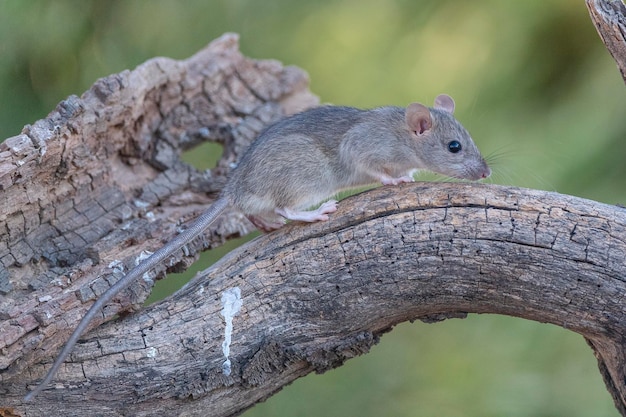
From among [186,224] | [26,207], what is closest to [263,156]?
[186,224]

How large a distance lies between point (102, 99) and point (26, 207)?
0.60 m

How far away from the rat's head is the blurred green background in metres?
1.13

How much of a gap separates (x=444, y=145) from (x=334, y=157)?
514 millimetres

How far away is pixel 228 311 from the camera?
3.10m

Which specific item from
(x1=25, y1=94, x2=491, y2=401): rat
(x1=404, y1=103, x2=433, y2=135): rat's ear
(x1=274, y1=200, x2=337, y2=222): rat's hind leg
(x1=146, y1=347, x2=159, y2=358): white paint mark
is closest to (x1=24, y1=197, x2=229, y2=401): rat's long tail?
(x1=25, y1=94, x2=491, y2=401): rat

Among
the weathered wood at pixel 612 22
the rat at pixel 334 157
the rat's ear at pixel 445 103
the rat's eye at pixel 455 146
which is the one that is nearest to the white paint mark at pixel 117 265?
the rat at pixel 334 157

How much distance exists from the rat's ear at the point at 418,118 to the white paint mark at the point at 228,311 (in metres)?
1.14

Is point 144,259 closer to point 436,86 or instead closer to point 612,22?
point 612,22

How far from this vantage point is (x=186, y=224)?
3678 mm

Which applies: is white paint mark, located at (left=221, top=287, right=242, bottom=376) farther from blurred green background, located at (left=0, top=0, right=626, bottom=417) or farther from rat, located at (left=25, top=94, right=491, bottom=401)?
blurred green background, located at (left=0, top=0, right=626, bottom=417)

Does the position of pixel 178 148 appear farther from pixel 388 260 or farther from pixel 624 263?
pixel 624 263

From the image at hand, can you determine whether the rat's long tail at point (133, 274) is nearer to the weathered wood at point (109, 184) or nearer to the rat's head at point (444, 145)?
the weathered wood at point (109, 184)

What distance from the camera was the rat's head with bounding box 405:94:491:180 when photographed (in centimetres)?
357

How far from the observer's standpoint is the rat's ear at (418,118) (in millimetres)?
3549
